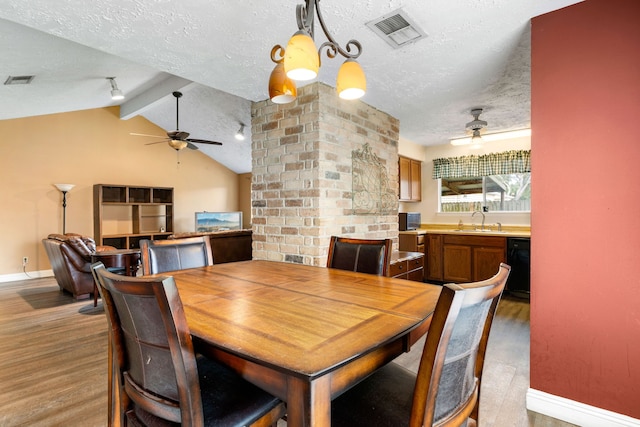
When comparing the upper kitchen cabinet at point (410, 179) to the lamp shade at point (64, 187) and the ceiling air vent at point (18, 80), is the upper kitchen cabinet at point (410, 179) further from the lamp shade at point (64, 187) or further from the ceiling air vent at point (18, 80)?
the lamp shade at point (64, 187)

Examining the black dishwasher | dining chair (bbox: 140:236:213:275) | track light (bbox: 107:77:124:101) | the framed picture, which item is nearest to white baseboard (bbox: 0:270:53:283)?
the framed picture

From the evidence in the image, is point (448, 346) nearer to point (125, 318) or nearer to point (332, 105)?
point (125, 318)

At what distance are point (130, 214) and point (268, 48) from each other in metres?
6.08

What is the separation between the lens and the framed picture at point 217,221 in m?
7.63

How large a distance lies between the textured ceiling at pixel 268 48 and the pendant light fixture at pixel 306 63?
0.60 meters

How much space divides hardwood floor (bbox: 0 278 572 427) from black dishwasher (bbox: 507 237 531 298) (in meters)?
0.36

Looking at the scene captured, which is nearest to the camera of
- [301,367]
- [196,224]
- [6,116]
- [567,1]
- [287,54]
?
[301,367]

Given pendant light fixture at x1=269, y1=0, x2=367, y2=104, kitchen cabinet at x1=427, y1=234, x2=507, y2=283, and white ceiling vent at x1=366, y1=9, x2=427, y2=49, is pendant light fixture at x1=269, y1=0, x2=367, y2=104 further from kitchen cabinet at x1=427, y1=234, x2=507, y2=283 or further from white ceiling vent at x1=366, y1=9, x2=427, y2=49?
kitchen cabinet at x1=427, y1=234, x2=507, y2=283

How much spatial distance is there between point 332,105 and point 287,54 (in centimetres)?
181

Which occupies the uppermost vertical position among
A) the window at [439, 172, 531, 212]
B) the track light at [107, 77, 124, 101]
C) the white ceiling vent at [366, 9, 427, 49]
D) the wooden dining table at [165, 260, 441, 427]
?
the track light at [107, 77, 124, 101]

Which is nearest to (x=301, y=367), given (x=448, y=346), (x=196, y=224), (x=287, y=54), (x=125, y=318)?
(x=448, y=346)

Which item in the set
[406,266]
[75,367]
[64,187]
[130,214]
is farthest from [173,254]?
[130,214]

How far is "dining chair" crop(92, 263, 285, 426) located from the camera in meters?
0.81

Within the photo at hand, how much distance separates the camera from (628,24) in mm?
1560
